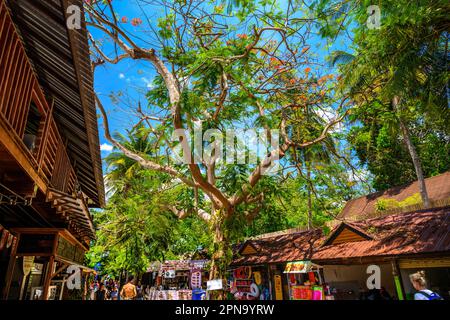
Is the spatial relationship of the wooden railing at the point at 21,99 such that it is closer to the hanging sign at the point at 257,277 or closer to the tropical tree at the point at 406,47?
the tropical tree at the point at 406,47

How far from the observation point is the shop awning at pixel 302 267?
9711 millimetres

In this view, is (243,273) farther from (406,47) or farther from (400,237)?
(406,47)

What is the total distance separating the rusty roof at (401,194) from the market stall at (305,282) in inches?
197

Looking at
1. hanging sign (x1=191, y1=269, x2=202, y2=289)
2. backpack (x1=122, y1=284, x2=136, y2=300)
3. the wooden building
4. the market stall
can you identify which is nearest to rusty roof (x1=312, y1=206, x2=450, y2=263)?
the market stall

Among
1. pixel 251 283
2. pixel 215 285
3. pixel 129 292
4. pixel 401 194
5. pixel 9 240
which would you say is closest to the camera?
pixel 9 240

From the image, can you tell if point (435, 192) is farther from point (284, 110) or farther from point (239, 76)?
point (239, 76)

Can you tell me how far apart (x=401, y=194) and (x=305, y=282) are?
1129 centimetres

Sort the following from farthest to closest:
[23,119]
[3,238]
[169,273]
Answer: [169,273], [3,238], [23,119]

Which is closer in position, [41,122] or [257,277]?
[41,122]

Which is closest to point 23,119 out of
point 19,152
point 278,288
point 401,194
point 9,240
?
point 19,152

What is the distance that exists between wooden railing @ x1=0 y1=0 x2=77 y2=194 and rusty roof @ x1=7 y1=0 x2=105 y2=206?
0.17 meters

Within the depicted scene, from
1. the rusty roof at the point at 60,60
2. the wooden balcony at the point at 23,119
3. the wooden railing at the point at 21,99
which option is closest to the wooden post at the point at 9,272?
the wooden balcony at the point at 23,119

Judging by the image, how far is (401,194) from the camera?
716 inches

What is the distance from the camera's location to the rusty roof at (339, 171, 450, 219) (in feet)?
53.7
